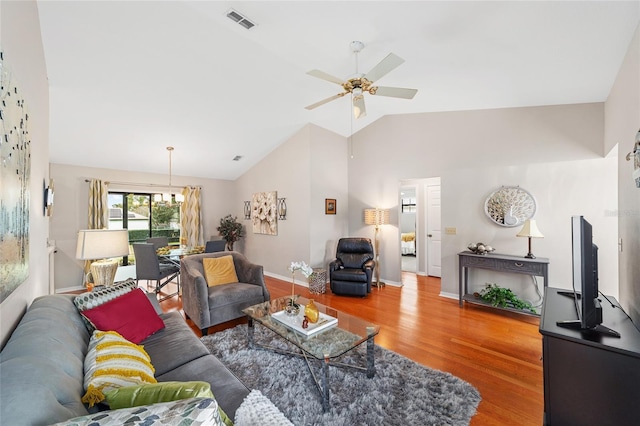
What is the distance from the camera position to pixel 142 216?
19.3ft

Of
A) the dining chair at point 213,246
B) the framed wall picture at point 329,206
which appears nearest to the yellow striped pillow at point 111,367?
the dining chair at point 213,246

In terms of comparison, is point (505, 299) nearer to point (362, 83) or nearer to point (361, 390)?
point (361, 390)

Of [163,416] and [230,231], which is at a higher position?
[230,231]

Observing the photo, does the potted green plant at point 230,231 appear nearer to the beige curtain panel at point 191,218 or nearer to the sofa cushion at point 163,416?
the beige curtain panel at point 191,218

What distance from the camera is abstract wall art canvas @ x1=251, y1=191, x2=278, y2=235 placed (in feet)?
18.6

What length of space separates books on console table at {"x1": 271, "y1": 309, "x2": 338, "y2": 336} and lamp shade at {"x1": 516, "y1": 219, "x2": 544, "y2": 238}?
9.12 ft

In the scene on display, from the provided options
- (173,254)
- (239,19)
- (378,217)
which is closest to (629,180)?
(378,217)

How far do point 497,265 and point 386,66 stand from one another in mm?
2981

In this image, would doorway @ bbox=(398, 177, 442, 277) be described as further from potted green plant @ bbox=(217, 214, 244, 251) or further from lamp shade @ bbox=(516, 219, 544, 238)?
A: potted green plant @ bbox=(217, 214, 244, 251)

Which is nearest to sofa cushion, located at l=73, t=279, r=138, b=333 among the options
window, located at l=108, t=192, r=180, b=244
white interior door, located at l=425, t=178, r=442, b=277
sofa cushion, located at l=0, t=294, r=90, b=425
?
sofa cushion, located at l=0, t=294, r=90, b=425

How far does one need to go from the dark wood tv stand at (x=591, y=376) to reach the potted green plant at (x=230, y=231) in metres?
5.93

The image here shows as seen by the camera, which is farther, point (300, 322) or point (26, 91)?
point (300, 322)

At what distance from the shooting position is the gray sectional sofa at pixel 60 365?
Result: 0.76 meters

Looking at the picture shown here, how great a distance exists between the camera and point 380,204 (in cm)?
517
